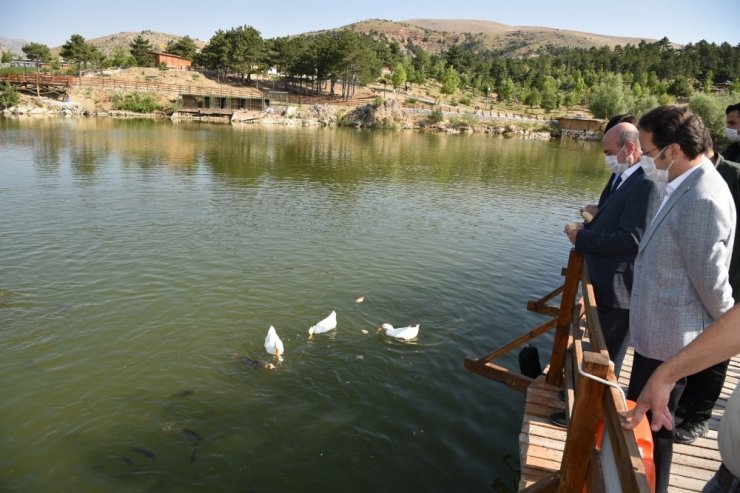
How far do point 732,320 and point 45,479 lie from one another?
7483 mm

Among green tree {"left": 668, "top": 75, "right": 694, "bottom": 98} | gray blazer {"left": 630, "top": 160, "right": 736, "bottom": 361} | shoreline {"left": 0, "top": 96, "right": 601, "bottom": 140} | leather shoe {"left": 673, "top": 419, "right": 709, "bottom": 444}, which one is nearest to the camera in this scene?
gray blazer {"left": 630, "top": 160, "right": 736, "bottom": 361}

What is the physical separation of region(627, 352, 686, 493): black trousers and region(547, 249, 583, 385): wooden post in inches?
89.2

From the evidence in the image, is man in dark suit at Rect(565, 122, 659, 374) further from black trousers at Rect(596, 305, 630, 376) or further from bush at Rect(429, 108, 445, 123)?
bush at Rect(429, 108, 445, 123)

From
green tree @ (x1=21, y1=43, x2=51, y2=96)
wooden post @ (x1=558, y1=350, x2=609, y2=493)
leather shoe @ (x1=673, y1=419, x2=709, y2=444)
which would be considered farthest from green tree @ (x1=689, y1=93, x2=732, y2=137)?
green tree @ (x1=21, y1=43, x2=51, y2=96)

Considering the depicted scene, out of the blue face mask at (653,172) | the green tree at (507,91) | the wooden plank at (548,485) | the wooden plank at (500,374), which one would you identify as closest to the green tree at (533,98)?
the green tree at (507,91)

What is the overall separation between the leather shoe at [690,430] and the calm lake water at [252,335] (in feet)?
7.66

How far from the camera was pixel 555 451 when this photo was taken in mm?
5402

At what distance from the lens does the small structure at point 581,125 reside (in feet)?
299

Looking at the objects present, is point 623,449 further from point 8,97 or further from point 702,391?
point 8,97

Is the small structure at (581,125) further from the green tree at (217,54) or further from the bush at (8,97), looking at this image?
the bush at (8,97)

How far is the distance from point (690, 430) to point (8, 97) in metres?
81.3

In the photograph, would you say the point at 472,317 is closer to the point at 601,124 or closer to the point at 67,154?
the point at 67,154

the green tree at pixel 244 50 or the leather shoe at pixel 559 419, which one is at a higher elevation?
the green tree at pixel 244 50

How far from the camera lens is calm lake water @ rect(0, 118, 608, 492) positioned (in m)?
6.61
